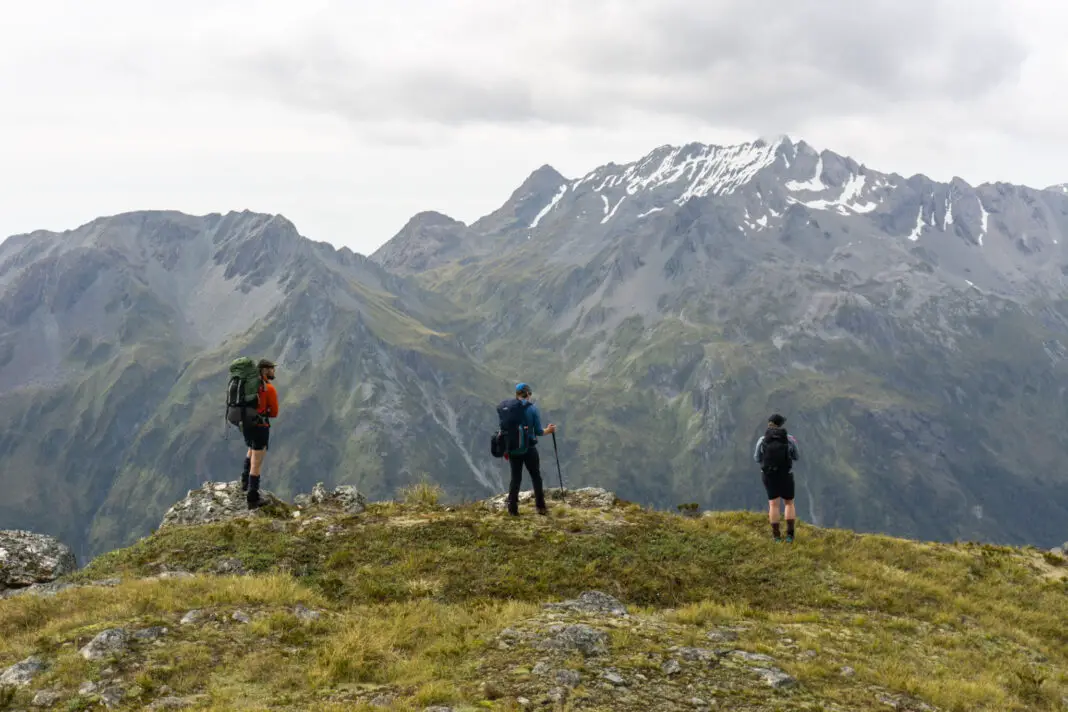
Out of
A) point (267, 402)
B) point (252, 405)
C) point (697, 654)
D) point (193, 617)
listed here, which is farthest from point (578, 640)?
point (267, 402)

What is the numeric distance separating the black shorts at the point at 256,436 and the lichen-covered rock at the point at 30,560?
5.75 m

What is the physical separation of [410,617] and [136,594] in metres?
5.43

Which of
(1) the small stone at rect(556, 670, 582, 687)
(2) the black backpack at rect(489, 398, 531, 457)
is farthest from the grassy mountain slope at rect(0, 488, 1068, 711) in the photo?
(2) the black backpack at rect(489, 398, 531, 457)

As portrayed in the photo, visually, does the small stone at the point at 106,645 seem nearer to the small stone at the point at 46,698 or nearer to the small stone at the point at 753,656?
the small stone at the point at 46,698

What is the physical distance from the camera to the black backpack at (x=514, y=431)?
22172mm

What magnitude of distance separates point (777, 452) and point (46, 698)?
64.0ft

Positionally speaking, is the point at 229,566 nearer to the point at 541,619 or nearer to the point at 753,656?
the point at 541,619

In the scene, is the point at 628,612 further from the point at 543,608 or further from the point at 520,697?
the point at 520,697

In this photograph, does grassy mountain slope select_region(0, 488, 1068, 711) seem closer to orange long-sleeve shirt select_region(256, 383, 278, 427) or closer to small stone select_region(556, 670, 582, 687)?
small stone select_region(556, 670, 582, 687)

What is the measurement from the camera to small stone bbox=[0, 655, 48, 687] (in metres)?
10.4

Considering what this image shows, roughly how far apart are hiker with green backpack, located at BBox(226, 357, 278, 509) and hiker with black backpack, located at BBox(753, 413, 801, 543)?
15566 millimetres

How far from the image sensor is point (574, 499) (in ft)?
86.6

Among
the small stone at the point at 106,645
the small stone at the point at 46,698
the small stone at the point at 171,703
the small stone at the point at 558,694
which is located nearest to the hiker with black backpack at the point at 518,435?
the small stone at the point at 558,694

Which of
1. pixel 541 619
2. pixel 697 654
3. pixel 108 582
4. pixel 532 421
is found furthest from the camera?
pixel 532 421
